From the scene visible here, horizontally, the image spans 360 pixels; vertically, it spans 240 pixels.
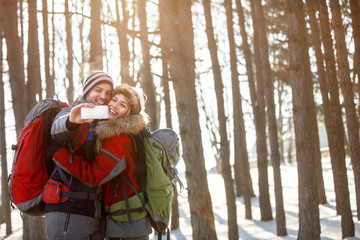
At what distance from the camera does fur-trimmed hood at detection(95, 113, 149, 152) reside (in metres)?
2.98

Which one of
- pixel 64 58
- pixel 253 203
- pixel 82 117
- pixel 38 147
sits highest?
pixel 64 58

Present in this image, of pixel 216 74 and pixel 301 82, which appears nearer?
pixel 301 82

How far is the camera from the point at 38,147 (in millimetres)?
2963

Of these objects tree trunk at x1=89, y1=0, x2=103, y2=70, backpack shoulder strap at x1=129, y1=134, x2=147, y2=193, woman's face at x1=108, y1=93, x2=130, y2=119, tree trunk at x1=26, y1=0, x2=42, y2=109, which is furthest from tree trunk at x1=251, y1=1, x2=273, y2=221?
backpack shoulder strap at x1=129, y1=134, x2=147, y2=193

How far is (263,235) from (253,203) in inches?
242

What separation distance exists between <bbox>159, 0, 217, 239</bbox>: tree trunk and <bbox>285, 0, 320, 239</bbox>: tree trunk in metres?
1.94

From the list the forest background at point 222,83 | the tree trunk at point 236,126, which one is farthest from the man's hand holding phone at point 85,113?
the tree trunk at point 236,126

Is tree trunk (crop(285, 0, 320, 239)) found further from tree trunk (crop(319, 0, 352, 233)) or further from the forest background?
tree trunk (crop(319, 0, 352, 233))

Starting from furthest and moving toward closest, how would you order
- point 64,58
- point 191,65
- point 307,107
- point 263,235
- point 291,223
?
1. point 64,58
2. point 291,223
3. point 263,235
4. point 307,107
5. point 191,65

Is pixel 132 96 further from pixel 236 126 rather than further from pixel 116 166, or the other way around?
pixel 236 126

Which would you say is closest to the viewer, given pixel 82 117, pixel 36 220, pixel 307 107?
pixel 82 117

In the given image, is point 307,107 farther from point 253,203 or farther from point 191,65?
point 253,203

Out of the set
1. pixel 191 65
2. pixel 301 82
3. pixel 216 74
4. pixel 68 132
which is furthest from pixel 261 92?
pixel 68 132

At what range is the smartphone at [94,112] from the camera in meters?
2.82
